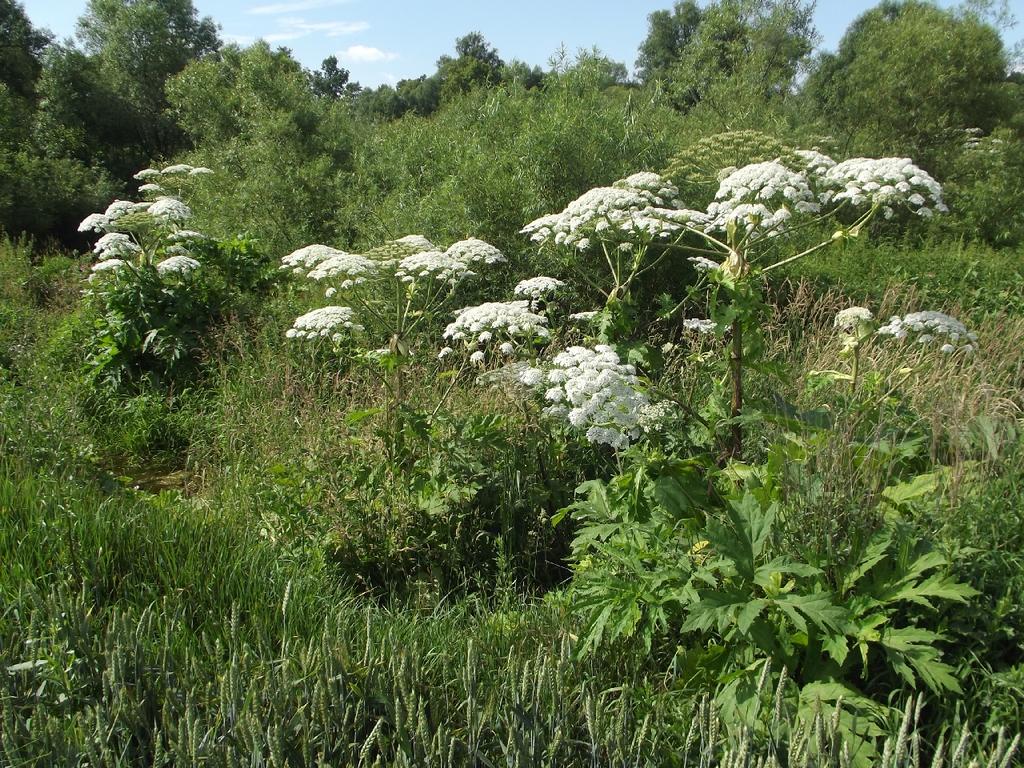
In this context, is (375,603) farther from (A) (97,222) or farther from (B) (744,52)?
(B) (744,52)

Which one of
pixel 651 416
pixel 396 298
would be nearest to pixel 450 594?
pixel 651 416

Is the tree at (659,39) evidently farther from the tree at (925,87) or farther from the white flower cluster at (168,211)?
the white flower cluster at (168,211)

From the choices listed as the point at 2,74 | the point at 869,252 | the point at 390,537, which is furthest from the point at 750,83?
the point at 2,74

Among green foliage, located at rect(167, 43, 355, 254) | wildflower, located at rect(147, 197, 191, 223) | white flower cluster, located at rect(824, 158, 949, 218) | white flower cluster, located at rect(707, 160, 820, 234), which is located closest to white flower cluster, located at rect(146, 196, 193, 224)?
wildflower, located at rect(147, 197, 191, 223)

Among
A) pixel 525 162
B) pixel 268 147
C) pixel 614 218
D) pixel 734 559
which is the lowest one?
pixel 734 559

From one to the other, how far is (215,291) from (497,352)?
339 centimetres

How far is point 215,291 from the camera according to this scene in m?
7.52

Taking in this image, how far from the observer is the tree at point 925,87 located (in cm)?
1572

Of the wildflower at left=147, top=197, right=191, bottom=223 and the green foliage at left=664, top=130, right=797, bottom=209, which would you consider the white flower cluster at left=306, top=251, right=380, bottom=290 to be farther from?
the wildflower at left=147, top=197, right=191, bottom=223

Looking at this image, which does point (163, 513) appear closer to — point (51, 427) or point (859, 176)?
point (51, 427)

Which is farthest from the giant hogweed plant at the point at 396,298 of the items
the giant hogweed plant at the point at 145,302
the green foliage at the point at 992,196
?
the green foliage at the point at 992,196

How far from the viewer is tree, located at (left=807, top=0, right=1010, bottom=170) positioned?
15.7 meters

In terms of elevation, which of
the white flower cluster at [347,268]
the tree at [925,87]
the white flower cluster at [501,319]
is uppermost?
the tree at [925,87]

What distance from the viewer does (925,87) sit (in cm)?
1588
